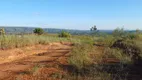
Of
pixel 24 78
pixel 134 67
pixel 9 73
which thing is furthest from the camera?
pixel 134 67

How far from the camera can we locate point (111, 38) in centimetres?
3475

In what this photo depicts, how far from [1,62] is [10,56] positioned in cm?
183

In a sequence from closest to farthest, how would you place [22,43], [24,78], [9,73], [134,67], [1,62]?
[24,78]
[9,73]
[134,67]
[1,62]
[22,43]

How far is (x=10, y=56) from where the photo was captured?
19734mm

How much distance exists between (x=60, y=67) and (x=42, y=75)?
2.27 metres

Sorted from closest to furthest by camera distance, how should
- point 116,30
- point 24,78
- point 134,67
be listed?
point 24,78 → point 134,67 → point 116,30

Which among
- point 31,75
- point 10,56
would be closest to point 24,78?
point 31,75

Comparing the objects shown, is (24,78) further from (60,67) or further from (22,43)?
(22,43)

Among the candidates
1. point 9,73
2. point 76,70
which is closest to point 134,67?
point 76,70

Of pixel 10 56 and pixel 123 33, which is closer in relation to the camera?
pixel 10 56

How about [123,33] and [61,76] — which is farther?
[123,33]

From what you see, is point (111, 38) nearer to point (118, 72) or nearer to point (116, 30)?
point (116, 30)

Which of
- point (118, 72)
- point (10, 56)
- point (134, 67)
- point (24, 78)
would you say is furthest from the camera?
point (10, 56)

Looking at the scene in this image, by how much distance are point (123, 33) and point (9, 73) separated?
77.6 feet
